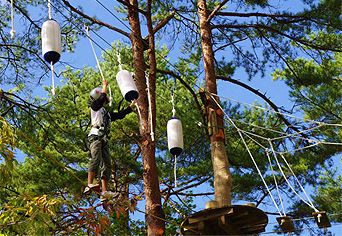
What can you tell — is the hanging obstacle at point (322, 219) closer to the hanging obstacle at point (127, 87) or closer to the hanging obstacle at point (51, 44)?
the hanging obstacle at point (127, 87)

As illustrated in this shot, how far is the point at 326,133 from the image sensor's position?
9984 mm

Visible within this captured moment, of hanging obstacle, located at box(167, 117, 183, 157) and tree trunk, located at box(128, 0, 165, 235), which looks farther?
tree trunk, located at box(128, 0, 165, 235)

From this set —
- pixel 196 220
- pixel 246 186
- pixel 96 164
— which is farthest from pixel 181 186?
pixel 196 220

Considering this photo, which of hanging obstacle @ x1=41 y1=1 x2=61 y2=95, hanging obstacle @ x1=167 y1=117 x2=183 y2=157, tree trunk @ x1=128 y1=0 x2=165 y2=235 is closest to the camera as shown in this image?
hanging obstacle @ x1=41 y1=1 x2=61 y2=95

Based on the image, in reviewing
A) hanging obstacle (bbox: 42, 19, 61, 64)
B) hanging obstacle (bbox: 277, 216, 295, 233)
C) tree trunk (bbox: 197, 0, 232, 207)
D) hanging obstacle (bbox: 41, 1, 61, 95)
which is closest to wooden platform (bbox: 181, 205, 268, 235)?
hanging obstacle (bbox: 277, 216, 295, 233)

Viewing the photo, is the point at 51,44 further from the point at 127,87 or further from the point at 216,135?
the point at 216,135

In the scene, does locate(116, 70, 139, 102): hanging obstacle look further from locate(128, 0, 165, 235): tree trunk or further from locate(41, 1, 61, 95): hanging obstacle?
locate(128, 0, 165, 235): tree trunk

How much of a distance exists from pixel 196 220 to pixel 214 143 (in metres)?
1.79

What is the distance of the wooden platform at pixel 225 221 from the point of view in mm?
5074

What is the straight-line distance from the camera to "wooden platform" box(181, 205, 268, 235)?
200 inches

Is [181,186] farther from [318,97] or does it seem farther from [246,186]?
[318,97]

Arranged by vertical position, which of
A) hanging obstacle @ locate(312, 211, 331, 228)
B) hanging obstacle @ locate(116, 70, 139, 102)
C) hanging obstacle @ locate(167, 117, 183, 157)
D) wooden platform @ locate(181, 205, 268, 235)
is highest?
hanging obstacle @ locate(116, 70, 139, 102)

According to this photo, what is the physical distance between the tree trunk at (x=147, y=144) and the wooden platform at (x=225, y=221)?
130 cm

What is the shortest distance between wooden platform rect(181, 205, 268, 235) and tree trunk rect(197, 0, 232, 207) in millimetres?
631
